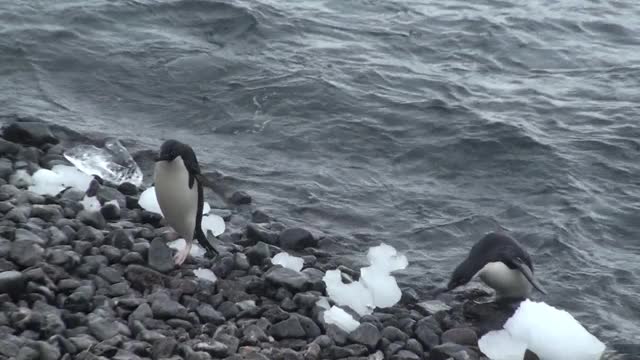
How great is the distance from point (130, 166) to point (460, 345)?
3498mm

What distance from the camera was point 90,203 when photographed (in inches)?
293

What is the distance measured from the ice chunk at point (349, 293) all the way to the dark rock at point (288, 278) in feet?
0.73

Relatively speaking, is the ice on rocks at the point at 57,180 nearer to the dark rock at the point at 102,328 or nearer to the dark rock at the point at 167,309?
the dark rock at the point at 167,309

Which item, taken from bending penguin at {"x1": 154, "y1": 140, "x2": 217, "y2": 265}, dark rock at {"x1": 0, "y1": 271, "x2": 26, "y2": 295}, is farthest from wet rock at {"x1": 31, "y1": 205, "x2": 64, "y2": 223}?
dark rock at {"x1": 0, "y1": 271, "x2": 26, "y2": 295}

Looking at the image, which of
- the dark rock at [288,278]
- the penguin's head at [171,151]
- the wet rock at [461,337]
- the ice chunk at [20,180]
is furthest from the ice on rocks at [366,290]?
the ice chunk at [20,180]

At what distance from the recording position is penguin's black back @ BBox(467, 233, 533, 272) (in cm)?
730

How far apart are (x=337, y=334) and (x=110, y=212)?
84.6 inches

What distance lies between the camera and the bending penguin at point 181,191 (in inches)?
286

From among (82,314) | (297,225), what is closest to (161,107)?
(297,225)

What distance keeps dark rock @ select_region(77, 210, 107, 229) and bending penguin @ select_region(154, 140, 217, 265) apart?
47 cm

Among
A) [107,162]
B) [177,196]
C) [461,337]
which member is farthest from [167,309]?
[107,162]

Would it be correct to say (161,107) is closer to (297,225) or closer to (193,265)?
(297,225)

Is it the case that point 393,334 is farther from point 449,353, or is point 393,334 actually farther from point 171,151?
point 171,151

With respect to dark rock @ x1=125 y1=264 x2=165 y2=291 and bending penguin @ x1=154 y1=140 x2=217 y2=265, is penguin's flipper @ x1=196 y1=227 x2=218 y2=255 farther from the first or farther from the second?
dark rock @ x1=125 y1=264 x2=165 y2=291
